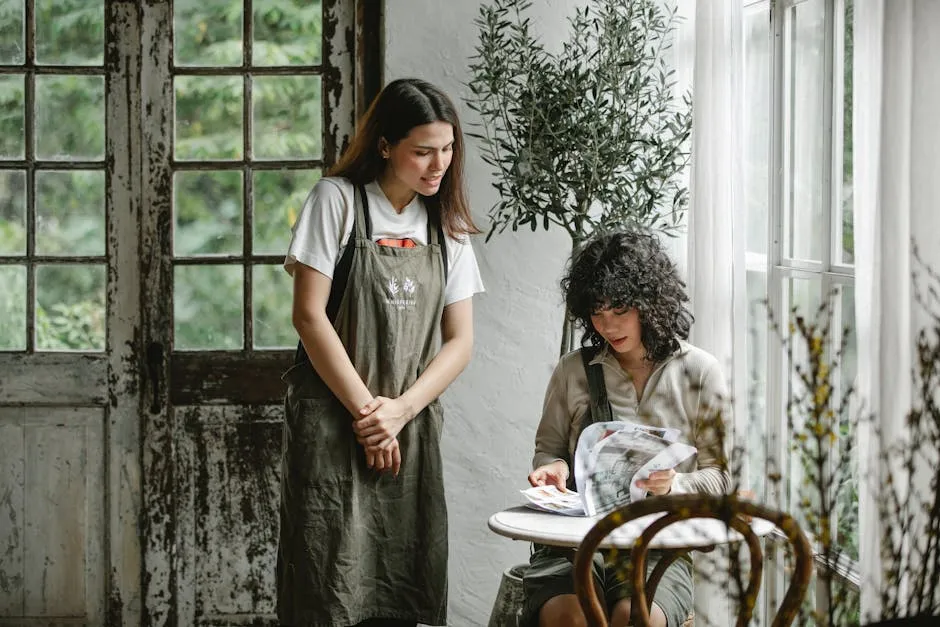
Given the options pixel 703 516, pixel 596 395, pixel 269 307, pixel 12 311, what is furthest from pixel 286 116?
pixel 703 516

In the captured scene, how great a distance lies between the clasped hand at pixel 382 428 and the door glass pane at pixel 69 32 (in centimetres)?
197

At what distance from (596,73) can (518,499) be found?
150 centimetres

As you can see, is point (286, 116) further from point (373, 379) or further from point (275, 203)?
point (373, 379)

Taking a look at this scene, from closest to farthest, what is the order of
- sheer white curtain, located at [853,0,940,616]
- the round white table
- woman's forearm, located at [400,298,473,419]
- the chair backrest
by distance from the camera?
the chair backrest < sheer white curtain, located at [853,0,940,616] < the round white table < woman's forearm, located at [400,298,473,419]

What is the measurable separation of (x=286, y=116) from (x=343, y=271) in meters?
1.38

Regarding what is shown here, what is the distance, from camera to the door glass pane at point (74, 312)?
3.91 meters

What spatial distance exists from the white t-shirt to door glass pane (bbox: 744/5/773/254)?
1.06 meters

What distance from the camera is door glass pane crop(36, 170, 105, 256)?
3895mm

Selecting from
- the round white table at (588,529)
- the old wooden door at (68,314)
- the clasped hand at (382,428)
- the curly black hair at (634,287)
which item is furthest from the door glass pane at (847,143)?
the old wooden door at (68,314)

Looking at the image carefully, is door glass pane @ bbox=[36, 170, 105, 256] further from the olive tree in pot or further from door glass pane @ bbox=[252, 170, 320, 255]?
the olive tree in pot

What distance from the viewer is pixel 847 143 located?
271cm

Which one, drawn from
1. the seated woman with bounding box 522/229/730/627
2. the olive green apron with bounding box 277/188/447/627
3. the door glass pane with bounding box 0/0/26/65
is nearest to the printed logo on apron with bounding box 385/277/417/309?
the olive green apron with bounding box 277/188/447/627

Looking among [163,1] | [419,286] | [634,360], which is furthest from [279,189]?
[634,360]

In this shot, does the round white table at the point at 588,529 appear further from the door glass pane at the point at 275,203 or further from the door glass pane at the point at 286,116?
the door glass pane at the point at 286,116
